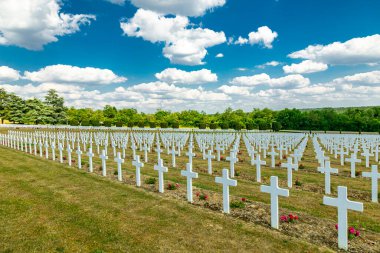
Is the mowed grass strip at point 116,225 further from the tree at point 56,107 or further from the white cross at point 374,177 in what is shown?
the tree at point 56,107

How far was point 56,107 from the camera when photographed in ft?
257

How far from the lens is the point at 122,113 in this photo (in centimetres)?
11162

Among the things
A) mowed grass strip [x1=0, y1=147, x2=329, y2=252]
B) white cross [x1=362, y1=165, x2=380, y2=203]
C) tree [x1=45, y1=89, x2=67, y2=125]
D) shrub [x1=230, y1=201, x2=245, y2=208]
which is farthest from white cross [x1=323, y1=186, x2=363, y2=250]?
tree [x1=45, y1=89, x2=67, y2=125]

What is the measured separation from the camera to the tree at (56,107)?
76.5 meters

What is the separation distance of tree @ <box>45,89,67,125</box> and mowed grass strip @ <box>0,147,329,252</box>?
7466 cm

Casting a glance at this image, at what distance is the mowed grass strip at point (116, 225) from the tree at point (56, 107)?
7466cm

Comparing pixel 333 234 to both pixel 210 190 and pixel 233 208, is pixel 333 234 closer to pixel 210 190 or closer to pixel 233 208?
pixel 233 208

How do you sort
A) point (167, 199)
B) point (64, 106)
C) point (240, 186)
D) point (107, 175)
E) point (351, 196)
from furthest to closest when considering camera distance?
point (64, 106), point (107, 175), point (240, 186), point (351, 196), point (167, 199)

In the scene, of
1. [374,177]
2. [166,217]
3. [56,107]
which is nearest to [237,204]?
[166,217]

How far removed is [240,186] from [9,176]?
895 cm

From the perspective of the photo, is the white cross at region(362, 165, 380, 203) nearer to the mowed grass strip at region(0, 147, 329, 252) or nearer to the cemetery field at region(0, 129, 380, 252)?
the cemetery field at region(0, 129, 380, 252)

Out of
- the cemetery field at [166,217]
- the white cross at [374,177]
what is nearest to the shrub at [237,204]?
the cemetery field at [166,217]

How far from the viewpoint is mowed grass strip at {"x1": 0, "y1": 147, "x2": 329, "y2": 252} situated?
4.76 m

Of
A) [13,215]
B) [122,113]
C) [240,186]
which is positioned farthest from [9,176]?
[122,113]
